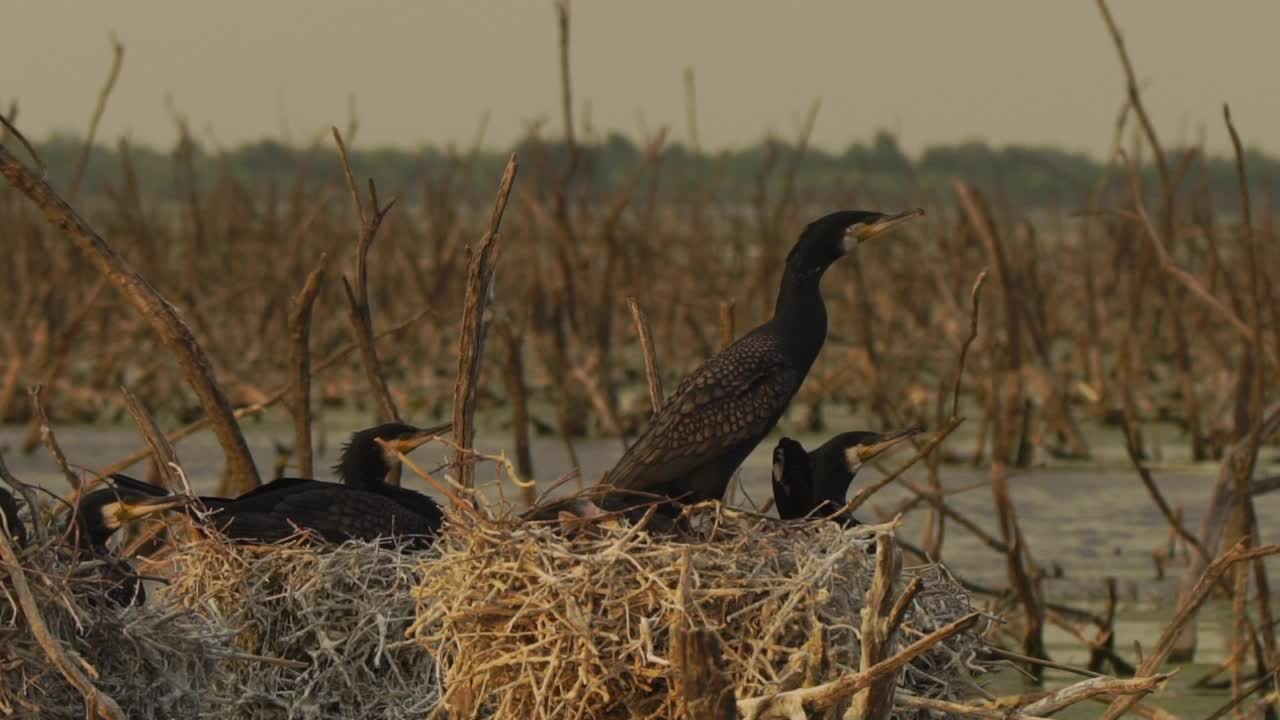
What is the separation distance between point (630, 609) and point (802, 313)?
79.0 inches

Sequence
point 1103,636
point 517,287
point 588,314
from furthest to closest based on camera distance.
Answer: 1. point 517,287
2. point 588,314
3. point 1103,636

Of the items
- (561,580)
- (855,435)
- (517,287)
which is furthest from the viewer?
(517,287)

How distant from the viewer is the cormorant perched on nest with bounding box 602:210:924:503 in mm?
5113

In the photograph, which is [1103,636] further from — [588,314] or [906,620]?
[588,314]

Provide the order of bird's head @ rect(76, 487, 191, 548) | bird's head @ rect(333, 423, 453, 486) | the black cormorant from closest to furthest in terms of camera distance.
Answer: the black cormorant, bird's head @ rect(76, 487, 191, 548), bird's head @ rect(333, 423, 453, 486)

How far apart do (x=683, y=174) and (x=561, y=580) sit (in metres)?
13.1

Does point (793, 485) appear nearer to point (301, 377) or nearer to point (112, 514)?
point (112, 514)

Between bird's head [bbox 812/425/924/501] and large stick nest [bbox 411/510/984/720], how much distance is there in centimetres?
128

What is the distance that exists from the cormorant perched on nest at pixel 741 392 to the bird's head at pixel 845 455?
0.15m

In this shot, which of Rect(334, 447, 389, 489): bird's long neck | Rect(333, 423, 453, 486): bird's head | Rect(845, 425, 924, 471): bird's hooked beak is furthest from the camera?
Rect(334, 447, 389, 489): bird's long neck

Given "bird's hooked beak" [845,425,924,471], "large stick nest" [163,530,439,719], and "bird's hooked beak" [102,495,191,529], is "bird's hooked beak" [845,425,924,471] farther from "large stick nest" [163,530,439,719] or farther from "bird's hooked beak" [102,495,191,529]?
"bird's hooked beak" [102,495,191,529]

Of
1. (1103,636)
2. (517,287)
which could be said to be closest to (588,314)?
(517,287)

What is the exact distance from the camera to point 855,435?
17.0ft

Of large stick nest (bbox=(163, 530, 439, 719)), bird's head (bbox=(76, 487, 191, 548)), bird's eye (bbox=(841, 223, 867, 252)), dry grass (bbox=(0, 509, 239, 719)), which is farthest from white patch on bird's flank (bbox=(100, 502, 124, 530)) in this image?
bird's eye (bbox=(841, 223, 867, 252))
